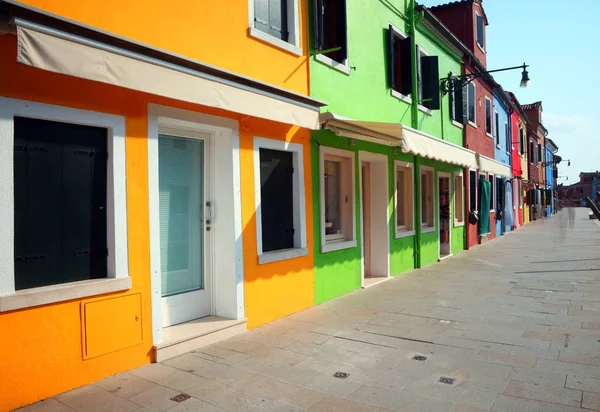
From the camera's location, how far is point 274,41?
6598mm

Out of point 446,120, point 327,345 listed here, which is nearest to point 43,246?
point 327,345

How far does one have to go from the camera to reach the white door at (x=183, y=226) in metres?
5.54

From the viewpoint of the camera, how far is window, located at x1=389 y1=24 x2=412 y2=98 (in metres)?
10.8

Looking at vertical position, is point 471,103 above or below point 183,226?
above

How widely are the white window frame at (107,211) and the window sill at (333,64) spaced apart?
3998mm

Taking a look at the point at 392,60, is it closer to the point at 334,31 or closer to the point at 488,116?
the point at 334,31

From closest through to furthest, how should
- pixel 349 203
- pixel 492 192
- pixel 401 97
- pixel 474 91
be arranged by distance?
pixel 349 203 → pixel 401 97 → pixel 474 91 → pixel 492 192

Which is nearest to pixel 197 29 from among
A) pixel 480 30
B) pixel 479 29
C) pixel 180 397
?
pixel 180 397

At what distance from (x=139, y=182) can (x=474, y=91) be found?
593 inches

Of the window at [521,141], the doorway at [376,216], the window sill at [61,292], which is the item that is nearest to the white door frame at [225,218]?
the window sill at [61,292]

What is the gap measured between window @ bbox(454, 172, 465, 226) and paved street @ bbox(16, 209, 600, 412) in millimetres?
7032

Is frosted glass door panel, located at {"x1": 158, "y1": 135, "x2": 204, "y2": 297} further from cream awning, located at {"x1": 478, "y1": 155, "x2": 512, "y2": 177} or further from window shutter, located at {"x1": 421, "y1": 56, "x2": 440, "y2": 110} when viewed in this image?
cream awning, located at {"x1": 478, "y1": 155, "x2": 512, "y2": 177}

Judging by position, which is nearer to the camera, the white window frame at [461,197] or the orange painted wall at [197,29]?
the orange painted wall at [197,29]

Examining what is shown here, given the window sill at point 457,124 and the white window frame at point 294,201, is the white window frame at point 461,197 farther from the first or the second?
the white window frame at point 294,201
